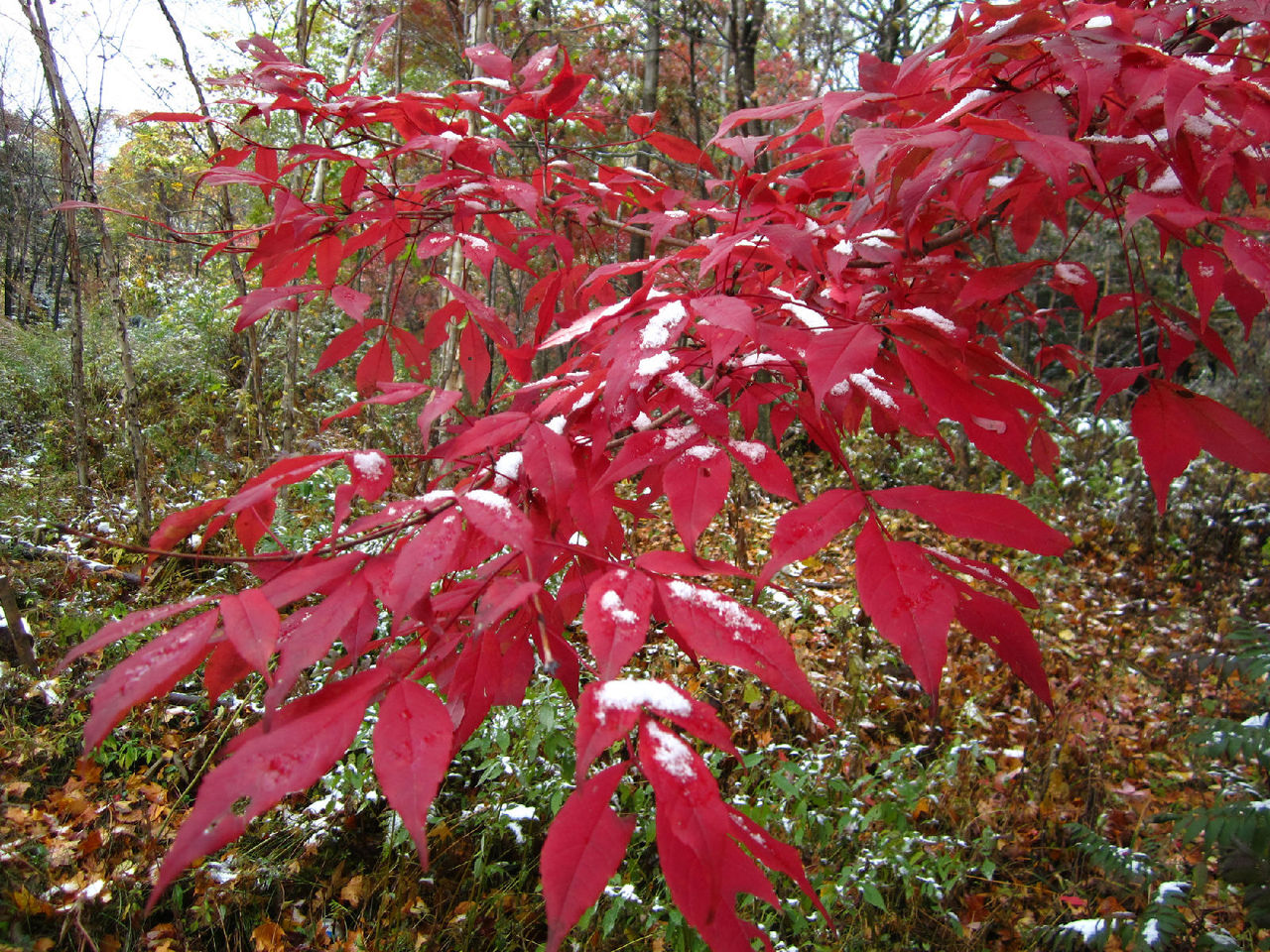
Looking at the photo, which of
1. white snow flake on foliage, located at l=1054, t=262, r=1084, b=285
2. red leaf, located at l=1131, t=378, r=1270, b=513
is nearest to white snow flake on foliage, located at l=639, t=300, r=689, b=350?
red leaf, located at l=1131, t=378, r=1270, b=513

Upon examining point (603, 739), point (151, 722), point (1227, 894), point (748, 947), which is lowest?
point (1227, 894)

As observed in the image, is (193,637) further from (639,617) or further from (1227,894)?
(1227,894)

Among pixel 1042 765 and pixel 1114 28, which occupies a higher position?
pixel 1114 28

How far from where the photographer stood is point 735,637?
1.61ft

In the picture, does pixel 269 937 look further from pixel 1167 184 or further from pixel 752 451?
pixel 1167 184

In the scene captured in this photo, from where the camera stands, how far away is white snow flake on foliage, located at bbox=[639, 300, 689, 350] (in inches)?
25.0

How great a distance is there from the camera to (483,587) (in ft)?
2.11

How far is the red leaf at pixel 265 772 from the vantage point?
1.22ft

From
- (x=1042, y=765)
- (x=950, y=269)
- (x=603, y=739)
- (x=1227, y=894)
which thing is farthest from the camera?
(x=1042, y=765)

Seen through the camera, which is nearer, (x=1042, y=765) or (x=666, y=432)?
(x=666, y=432)

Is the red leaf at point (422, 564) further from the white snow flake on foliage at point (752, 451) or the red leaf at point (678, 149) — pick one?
the red leaf at point (678, 149)

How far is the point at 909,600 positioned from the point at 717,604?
0.14 metres

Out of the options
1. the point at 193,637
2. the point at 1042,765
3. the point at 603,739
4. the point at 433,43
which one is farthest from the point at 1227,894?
the point at 433,43

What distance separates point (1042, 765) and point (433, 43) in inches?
279
